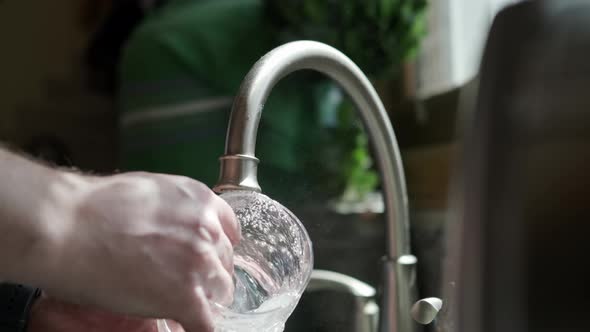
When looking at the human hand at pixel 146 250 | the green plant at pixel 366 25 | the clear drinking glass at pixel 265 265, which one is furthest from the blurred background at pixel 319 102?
the human hand at pixel 146 250

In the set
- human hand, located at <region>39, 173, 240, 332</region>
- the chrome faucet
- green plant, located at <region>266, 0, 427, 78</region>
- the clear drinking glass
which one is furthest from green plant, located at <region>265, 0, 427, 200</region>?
human hand, located at <region>39, 173, 240, 332</region>

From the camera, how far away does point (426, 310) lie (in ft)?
1.51

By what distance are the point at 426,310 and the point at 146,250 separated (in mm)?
220

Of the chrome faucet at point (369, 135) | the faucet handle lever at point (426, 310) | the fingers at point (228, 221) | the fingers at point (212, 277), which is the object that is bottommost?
the fingers at point (212, 277)

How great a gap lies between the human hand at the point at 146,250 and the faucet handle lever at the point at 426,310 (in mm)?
161

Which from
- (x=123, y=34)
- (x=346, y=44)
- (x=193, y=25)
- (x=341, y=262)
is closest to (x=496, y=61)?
(x=341, y=262)

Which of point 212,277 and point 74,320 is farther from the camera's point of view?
point 74,320

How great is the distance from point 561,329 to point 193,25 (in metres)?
0.92

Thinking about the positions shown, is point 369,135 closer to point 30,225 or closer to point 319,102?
point 30,225

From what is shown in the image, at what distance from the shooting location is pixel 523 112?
0.26 m

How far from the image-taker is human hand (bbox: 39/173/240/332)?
31 centimetres

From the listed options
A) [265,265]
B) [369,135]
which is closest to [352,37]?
[369,135]

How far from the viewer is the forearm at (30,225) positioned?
0.30m

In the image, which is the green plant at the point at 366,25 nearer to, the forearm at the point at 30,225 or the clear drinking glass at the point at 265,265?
the clear drinking glass at the point at 265,265
